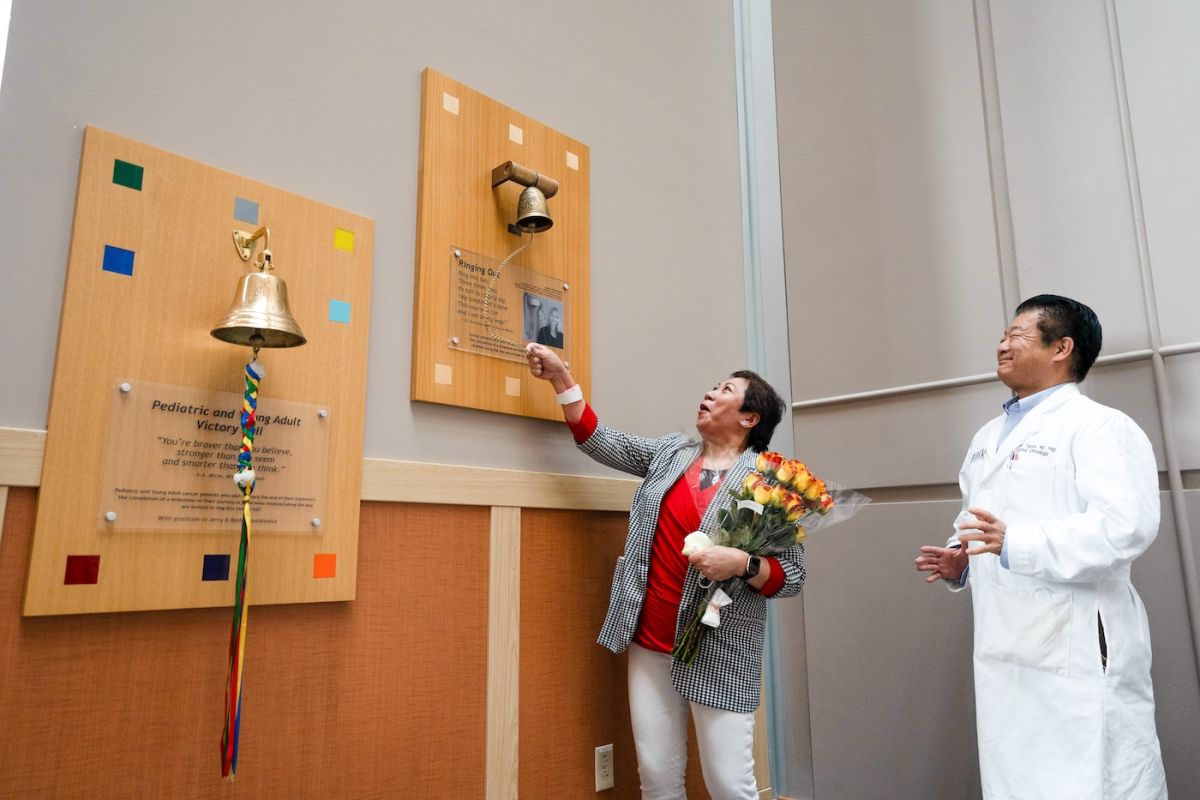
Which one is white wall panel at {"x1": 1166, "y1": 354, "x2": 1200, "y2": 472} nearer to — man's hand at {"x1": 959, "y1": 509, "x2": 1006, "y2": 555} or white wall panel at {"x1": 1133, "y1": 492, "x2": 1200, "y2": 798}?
white wall panel at {"x1": 1133, "y1": 492, "x2": 1200, "y2": 798}

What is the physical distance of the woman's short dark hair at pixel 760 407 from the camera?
2377 millimetres

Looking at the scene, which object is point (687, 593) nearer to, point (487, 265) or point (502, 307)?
point (502, 307)

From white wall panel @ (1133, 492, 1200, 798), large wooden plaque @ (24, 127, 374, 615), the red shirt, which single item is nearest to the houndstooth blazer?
the red shirt

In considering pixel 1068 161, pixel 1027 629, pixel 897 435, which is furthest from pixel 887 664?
pixel 1068 161

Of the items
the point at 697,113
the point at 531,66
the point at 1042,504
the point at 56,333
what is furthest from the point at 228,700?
the point at 697,113

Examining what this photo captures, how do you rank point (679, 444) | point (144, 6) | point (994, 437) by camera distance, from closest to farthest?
point (144, 6) → point (994, 437) → point (679, 444)

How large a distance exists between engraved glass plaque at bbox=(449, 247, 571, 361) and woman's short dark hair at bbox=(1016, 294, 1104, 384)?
4.39 ft

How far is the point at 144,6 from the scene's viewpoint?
1.76 metres

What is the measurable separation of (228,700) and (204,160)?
3.81 ft

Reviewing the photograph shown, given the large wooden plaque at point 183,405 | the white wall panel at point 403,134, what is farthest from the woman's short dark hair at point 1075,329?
the large wooden plaque at point 183,405

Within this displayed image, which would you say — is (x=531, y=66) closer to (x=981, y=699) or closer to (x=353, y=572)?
(x=353, y=572)

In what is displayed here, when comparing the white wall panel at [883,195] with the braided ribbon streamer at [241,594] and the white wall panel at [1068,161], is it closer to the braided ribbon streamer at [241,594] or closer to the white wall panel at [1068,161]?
the white wall panel at [1068,161]

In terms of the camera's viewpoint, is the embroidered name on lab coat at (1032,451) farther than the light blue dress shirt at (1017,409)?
No

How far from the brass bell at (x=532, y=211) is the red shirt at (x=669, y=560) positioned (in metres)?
0.56
